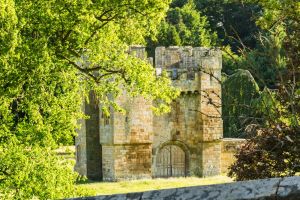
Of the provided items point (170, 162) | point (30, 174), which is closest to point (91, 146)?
point (170, 162)

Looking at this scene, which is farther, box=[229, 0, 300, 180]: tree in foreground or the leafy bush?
the leafy bush

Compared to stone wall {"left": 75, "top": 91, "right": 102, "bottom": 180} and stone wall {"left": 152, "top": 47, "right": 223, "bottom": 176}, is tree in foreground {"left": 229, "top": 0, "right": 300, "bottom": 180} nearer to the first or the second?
stone wall {"left": 152, "top": 47, "right": 223, "bottom": 176}

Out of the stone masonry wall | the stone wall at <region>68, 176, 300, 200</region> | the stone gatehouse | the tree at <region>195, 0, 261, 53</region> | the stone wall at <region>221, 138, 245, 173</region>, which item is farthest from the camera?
the tree at <region>195, 0, 261, 53</region>

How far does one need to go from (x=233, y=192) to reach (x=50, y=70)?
11.6 m

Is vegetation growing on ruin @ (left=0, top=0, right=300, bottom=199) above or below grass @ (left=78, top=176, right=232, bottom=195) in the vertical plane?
above

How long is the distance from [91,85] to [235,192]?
1364 cm

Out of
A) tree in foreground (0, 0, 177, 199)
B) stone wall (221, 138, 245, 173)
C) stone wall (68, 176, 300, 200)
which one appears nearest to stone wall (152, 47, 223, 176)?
stone wall (221, 138, 245, 173)

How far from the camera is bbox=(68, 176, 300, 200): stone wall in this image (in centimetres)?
337

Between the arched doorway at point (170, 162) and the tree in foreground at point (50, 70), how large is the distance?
45.3 ft

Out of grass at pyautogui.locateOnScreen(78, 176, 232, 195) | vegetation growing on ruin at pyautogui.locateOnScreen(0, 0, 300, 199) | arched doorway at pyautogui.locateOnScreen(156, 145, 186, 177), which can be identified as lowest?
grass at pyautogui.locateOnScreen(78, 176, 232, 195)

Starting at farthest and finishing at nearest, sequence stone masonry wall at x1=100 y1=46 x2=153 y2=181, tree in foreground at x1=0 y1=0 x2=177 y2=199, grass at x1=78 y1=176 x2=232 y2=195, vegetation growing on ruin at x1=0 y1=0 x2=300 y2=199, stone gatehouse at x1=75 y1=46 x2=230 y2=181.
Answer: stone gatehouse at x1=75 y1=46 x2=230 y2=181 < stone masonry wall at x1=100 y1=46 x2=153 y2=181 < grass at x1=78 y1=176 x2=232 y2=195 < tree in foreground at x1=0 y1=0 x2=177 y2=199 < vegetation growing on ruin at x1=0 y1=0 x2=300 y2=199

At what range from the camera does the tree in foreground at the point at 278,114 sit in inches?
324

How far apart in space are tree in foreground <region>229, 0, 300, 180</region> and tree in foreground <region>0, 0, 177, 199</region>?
3.44 m

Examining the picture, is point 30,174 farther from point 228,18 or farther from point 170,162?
point 228,18
